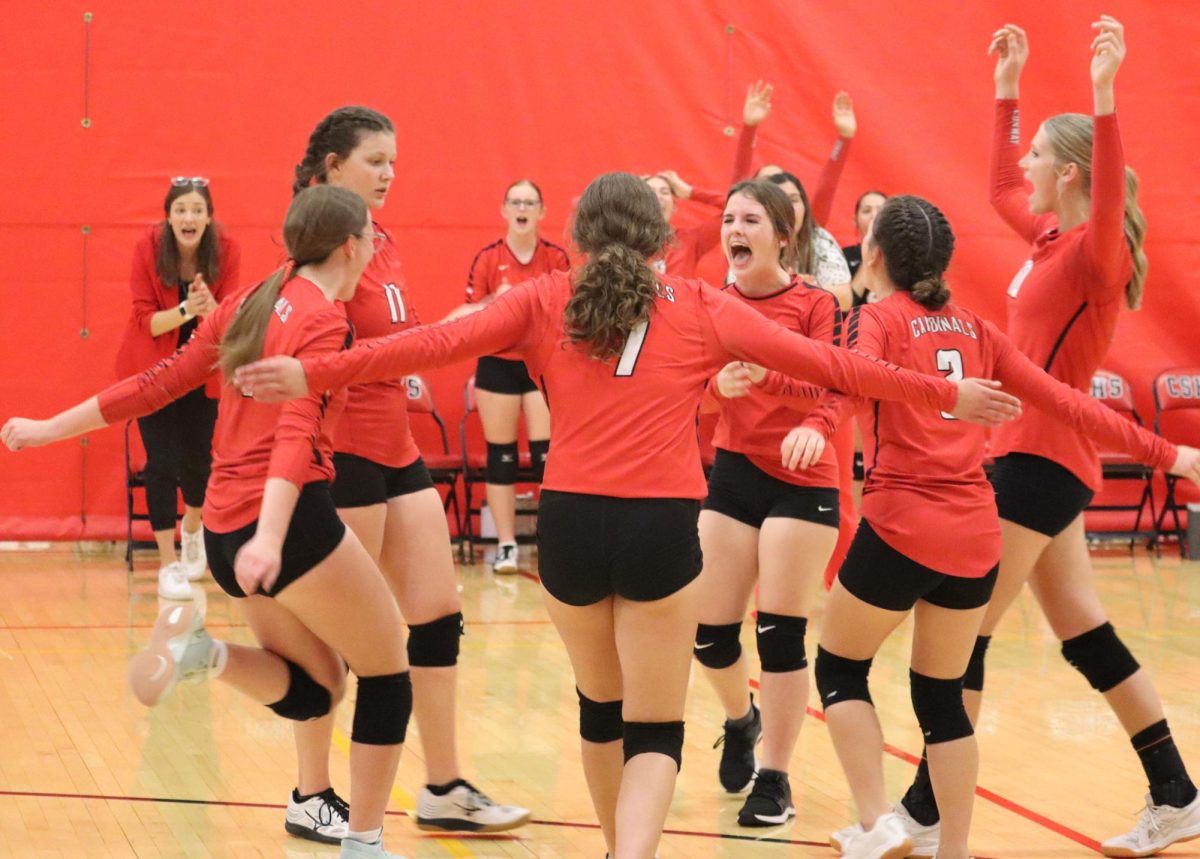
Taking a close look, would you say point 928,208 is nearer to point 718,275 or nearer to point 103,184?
point 718,275

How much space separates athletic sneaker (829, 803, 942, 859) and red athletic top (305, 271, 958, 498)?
1.31 metres

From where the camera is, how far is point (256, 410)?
3.40m

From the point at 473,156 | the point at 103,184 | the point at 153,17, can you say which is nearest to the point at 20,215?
the point at 103,184

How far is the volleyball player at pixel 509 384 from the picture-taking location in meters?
8.73

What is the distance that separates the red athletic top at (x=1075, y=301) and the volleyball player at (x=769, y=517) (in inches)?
21.9

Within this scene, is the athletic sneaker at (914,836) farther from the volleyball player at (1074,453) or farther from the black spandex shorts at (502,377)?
the black spandex shorts at (502,377)

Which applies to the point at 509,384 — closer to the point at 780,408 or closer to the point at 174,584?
the point at 174,584

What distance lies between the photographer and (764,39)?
32.4 ft

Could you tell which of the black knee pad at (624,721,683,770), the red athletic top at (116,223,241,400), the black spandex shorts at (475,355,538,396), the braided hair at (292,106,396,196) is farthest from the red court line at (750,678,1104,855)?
the red athletic top at (116,223,241,400)

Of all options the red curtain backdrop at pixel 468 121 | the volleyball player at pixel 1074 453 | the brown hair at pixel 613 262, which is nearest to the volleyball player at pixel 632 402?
the brown hair at pixel 613 262

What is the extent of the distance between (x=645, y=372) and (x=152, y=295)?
18.0 ft

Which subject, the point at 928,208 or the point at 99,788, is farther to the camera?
the point at 99,788

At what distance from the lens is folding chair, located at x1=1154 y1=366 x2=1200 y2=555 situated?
32.0 feet

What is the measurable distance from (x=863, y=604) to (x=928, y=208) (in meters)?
1.01
